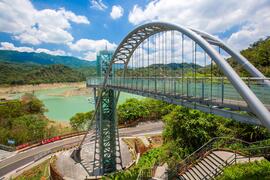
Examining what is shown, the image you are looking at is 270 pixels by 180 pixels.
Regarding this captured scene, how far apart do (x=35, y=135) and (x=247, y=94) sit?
28464mm

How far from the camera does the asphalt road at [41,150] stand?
2117cm

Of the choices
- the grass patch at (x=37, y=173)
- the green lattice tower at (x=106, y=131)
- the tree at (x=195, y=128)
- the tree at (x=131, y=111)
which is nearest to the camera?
the tree at (x=195, y=128)

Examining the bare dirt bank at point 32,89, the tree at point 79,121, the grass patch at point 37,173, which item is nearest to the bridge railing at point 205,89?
the grass patch at point 37,173

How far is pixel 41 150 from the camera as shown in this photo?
81.4 ft

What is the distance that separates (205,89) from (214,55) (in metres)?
1.32

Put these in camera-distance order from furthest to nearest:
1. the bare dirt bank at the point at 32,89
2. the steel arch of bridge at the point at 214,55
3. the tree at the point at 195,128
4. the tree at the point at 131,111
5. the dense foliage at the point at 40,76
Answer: the dense foliage at the point at 40,76 < the bare dirt bank at the point at 32,89 < the tree at the point at 131,111 < the tree at the point at 195,128 < the steel arch of bridge at the point at 214,55

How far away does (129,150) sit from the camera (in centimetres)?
2025

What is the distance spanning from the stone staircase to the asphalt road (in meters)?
16.5

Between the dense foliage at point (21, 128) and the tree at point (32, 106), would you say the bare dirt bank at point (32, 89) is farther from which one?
the dense foliage at point (21, 128)

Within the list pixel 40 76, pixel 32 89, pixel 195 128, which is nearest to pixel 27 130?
pixel 195 128

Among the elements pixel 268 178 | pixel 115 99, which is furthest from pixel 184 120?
pixel 268 178

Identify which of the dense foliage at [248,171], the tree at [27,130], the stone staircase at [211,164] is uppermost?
the dense foliage at [248,171]

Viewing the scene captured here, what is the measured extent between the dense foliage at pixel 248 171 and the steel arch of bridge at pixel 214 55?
129 inches

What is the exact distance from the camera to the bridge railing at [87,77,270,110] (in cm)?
608
